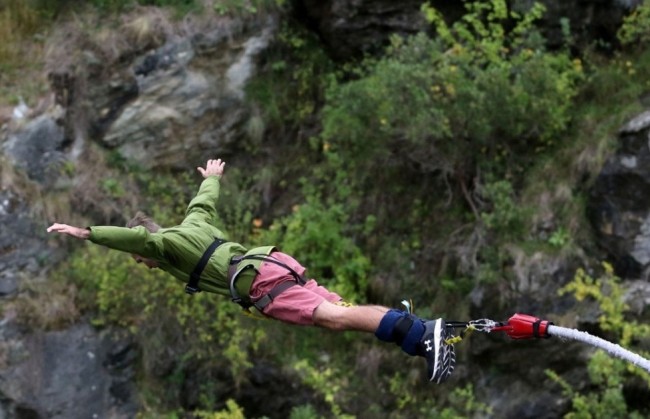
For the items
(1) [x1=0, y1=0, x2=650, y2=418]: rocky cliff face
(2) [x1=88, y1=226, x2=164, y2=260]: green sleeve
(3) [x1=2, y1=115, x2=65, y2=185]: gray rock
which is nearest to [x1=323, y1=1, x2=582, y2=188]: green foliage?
(1) [x1=0, y1=0, x2=650, y2=418]: rocky cliff face

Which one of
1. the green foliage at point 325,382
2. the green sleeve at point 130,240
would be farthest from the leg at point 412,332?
the green foliage at point 325,382

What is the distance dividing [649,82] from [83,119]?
23.6 ft

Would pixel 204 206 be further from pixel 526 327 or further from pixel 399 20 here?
pixel 399 20

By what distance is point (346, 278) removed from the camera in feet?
35.6

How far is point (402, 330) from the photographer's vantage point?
5.49 m

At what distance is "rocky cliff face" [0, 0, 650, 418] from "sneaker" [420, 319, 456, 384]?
4.72m

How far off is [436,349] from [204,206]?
89.9 inches

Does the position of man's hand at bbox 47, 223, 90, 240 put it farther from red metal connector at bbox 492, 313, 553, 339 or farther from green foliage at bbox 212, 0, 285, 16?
green foliage at bbox 212, 0, 285, 16

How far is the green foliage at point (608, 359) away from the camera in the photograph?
927 cm

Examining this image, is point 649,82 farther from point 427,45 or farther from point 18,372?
point 18,372

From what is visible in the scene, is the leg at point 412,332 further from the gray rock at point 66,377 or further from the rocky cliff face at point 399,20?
the rocky cliff face at point 399,20

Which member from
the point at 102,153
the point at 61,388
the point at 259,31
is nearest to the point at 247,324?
the point at 61,388

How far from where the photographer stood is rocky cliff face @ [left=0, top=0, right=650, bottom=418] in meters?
10.0

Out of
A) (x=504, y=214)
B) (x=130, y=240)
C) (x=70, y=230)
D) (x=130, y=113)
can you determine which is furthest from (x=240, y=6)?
(x=70, y=230)
